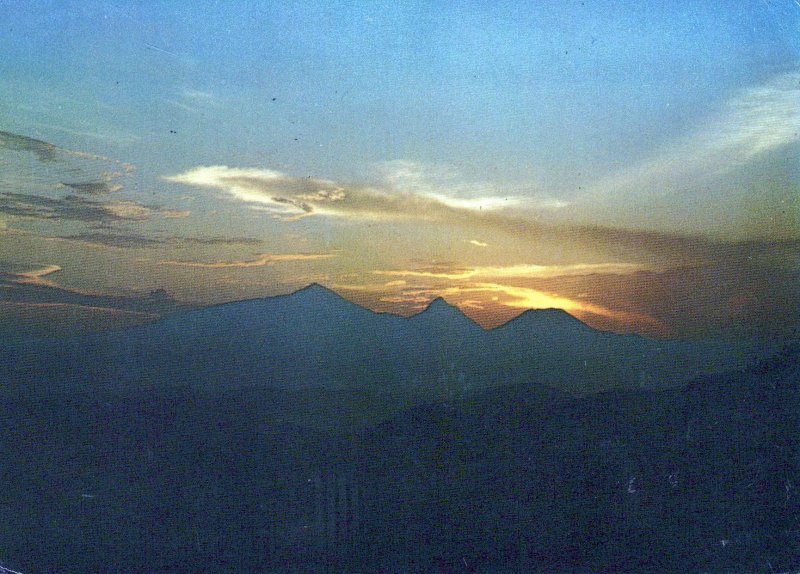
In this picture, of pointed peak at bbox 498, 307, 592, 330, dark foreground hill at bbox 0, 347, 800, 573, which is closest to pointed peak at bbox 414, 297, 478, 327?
pointed peak at bbox 498, 307, 592, 330

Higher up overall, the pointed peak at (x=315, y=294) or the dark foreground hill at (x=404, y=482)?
the pointed peak at (x=315, y=294)

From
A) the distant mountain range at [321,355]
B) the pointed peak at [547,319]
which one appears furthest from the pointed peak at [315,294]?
the pointed peak at [547,319]

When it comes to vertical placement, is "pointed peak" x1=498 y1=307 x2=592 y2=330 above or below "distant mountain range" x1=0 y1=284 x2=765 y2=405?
above

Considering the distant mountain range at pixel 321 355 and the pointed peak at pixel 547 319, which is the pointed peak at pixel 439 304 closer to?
the distant mountain range at pixel 321 355

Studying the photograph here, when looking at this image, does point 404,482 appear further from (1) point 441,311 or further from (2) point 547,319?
(2) point 547,319

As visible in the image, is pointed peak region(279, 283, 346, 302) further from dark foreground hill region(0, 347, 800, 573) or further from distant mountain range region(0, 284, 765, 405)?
dark foreground hill region(0, 347, 800, 573)

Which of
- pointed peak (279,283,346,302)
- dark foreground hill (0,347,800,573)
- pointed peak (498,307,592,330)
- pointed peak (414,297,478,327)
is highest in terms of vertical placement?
pointed peak (279,283,346,302)

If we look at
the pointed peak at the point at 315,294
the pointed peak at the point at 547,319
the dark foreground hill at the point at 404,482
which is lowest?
the dark foreground hill at the point at 404,482

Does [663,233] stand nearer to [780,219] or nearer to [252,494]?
[780,219]
